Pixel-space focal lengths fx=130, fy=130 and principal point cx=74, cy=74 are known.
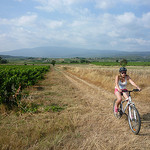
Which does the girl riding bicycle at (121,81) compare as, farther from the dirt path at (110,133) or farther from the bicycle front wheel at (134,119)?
the dirt path at (110,133)

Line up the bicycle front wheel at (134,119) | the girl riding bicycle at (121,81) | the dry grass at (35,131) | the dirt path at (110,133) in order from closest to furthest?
1. the dry grass at (35,131)
2. the dirt path at (110,133)
3. the bicycle front wheel at (134,119)
4. the girl riding bicycle at (121,81)

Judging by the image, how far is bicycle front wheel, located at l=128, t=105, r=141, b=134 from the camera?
3.66 metres

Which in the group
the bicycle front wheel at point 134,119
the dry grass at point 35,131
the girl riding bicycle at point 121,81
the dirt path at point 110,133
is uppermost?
the girl riding bicycle at point 121,81

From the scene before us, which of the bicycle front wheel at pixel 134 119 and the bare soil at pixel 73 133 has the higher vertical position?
the bicycle front wheel at pixel 134 119

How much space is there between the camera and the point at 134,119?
12.8 feet

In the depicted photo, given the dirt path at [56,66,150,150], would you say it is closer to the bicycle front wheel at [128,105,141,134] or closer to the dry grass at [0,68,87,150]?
the bicycle front wheel at [128,105,141,134]

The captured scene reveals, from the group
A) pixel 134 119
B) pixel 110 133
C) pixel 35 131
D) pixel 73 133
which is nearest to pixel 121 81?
pixel 134 119

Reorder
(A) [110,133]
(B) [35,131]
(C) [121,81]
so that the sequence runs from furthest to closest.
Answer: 1. (C) [121,81]
2. (A) [110,133]
3. (B) [35,131]

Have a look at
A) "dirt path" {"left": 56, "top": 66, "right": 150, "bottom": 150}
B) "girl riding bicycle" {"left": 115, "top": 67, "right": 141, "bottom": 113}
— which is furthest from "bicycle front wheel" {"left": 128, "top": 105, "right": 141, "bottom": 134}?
"girl riding bicycle" {"left": 115, "top": 67, "right": 141, "bottom": 113}

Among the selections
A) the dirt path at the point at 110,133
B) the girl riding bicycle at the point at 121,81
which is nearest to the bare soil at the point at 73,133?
the dirt path at the point at 110,133

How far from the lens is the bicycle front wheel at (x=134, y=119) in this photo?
366cm

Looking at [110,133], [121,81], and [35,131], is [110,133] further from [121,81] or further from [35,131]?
A: [35,131]

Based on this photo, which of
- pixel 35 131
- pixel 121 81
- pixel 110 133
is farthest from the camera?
pixel 121 81

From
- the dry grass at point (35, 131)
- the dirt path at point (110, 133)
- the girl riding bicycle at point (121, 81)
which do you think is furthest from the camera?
the girl riding bicycle at point (121, 81)
